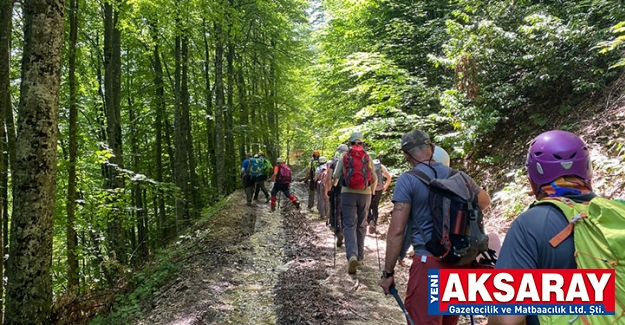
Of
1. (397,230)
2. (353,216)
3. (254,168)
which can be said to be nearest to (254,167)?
(254,168)

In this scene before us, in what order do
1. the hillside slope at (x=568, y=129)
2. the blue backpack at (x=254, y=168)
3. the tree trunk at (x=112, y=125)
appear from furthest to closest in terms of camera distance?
the blue backpack at (x=254, y=168) < the tree trunk at (x=112, y=125) < the hillside slope at (x=568, y=129)

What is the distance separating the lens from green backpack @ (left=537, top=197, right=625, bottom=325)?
52.9 inches

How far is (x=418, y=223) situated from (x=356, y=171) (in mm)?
3285

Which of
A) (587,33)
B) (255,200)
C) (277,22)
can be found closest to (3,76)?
(255,200)

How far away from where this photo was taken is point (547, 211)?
1584 millimetres

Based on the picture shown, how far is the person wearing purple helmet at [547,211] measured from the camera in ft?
5.09

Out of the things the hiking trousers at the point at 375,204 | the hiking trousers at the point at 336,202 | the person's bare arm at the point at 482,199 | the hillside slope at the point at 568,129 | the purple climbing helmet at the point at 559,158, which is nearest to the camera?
the purple climbing helmet at the point at 559,158

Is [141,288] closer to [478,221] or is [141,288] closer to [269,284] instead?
[269,284]

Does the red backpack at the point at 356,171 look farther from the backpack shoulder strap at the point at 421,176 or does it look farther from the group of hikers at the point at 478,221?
the backpack shoulder strap at the point at 421,176

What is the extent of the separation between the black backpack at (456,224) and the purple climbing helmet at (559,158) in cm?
93

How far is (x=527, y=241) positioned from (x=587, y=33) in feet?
26.0

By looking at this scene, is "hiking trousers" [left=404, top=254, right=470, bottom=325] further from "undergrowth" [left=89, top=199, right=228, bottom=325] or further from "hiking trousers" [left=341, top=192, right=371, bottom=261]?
"undergrowth" [left=89, top=199, right=228, bottom=325]

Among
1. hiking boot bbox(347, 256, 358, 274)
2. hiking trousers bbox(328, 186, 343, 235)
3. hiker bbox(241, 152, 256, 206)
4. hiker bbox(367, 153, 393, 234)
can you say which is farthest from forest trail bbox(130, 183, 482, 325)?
hiker bbox(241, 152, 256, 206)

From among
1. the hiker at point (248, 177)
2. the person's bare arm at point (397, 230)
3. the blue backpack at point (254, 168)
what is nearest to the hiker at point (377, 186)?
the person's bare arm at point (397, 230)
